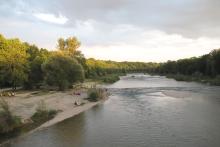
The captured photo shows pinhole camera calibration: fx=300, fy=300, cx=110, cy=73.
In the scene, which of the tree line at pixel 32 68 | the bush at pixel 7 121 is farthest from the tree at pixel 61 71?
the bush at pixel 7 121

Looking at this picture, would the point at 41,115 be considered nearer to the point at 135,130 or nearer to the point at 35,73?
the point at 135,130

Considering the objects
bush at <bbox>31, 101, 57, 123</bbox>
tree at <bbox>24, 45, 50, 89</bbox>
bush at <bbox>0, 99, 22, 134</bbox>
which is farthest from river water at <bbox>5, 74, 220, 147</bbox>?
tree at <bbox>24, 45, 50, 89</bbox>

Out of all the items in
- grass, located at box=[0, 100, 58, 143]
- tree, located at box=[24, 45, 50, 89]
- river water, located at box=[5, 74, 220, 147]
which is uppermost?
tree, located at box=[24, 45, 50, 89]

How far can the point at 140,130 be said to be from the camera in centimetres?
3103

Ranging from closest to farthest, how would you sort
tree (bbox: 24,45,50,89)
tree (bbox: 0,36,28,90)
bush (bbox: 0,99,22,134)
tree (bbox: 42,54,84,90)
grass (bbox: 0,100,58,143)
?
grass (bbox: 0,100,58,143)
bush (bbox: 0,99,22,134)
tree (bbox: 0,36,28,90)
tree (bbox: 42,54,84,90)
tree (bbox: 24,45,50,89)

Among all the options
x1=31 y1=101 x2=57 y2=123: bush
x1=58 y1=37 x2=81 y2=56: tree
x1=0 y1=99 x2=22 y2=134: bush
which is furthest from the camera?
x1=58 y1=37 x2=81 y2=56: tree

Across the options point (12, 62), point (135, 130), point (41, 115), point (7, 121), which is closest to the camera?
point (7, 121)

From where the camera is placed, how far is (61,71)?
242 feet

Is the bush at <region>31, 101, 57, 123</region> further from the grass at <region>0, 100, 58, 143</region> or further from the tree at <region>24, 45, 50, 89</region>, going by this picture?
the tree at <region>24, 45, 50, 89</region>

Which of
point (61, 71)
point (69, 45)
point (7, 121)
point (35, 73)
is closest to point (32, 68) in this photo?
point (35, 73)

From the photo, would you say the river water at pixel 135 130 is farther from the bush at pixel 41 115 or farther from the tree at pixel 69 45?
the tree at pixel 69 45

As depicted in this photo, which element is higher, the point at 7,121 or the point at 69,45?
the point at 69,45

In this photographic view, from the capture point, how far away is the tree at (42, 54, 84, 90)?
7306cm

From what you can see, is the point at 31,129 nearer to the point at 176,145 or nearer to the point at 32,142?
the point at 32,142
